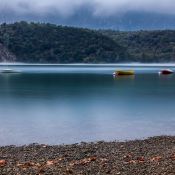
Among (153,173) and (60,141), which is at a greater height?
(153,173)

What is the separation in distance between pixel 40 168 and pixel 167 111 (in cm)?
2933

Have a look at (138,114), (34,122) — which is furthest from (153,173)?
(138,114)

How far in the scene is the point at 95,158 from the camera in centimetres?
1906

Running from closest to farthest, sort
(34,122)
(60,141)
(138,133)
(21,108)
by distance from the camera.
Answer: (60,141), (138,133), (34,122), (21,108)

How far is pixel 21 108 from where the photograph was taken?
4762cm

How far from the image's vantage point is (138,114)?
41.5 metres

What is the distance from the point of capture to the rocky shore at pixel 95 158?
15.4m

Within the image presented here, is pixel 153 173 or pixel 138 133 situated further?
pixel 138 133

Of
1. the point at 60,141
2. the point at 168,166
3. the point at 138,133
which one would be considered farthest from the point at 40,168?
the point at 138,133

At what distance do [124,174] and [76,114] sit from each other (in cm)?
2695

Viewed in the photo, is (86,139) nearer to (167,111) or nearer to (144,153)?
(144,153)

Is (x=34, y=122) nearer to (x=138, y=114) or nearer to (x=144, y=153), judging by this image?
(x=138, y=114)

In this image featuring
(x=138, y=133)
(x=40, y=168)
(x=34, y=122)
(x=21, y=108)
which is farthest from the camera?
(x=21, y=108)

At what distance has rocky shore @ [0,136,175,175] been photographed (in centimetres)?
1539
